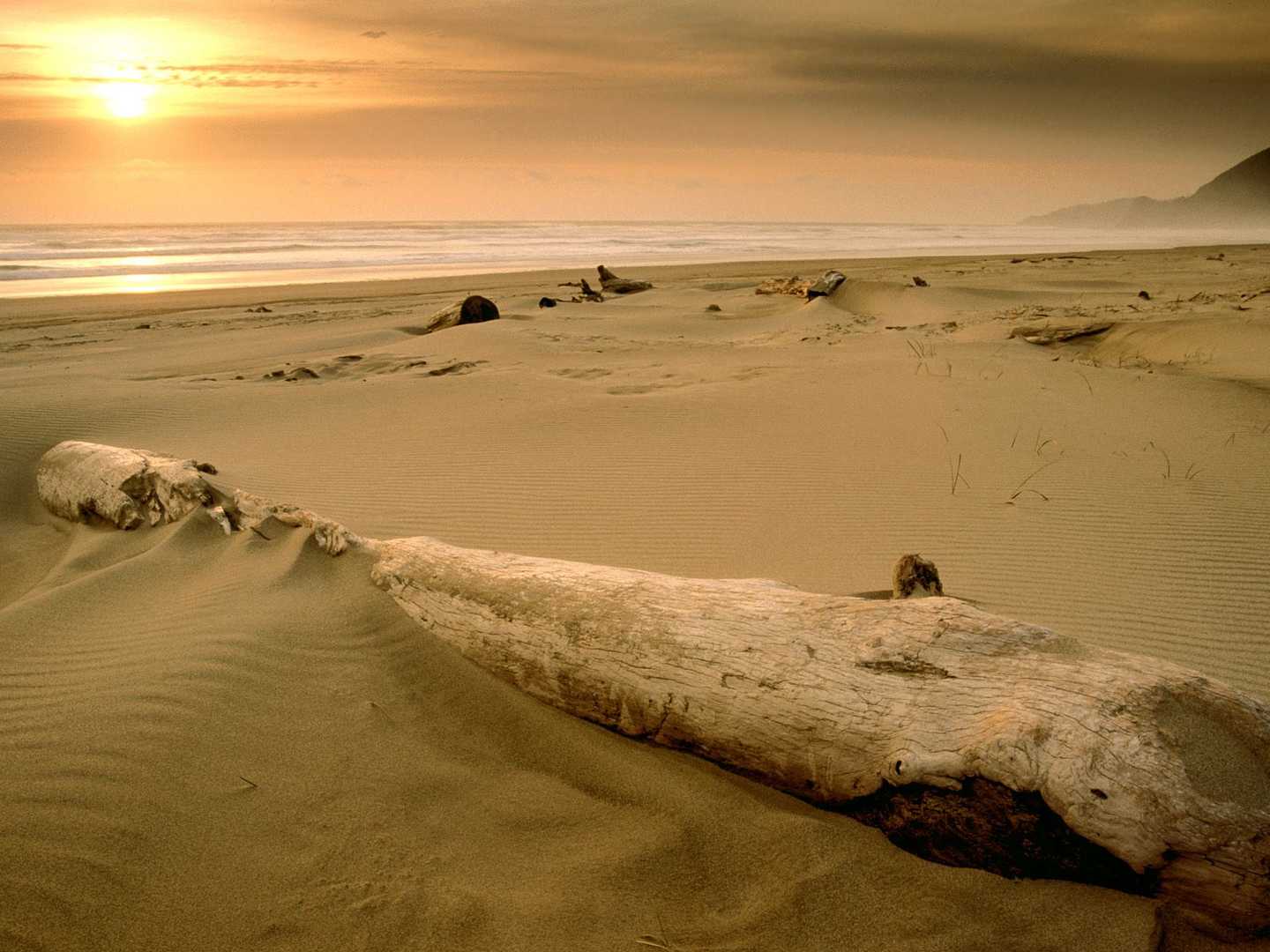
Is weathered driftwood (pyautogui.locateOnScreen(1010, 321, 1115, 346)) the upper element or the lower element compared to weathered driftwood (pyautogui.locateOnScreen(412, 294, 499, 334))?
lower

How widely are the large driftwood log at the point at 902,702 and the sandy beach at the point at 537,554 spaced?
126mm

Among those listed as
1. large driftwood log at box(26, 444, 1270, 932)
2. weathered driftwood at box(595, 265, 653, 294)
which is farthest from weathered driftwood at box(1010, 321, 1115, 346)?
large driftwood log at box(26, 444, 1270, 932)

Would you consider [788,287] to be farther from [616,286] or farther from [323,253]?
[323,253]

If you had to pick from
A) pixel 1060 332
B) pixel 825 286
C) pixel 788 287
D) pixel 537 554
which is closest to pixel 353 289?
pixel 788 287

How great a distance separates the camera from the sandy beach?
83.7 inches

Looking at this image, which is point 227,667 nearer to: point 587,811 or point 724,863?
point 587,811

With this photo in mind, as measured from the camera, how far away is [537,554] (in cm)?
500

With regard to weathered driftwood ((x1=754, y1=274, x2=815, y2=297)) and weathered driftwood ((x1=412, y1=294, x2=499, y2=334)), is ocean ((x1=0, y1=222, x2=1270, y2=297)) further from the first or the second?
weathered driftwood ((x1=754, y1=274, x2=815, y2=297))

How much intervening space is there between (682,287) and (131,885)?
17.8 m

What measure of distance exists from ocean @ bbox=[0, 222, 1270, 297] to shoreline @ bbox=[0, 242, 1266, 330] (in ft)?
4.26

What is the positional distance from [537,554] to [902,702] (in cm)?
294

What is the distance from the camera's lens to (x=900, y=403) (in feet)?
26.0

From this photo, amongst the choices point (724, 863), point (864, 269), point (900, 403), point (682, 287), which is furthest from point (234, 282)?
point (724, 863)

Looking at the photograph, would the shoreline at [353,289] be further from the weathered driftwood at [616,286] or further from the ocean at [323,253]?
the weathered driftwood at [616,286]
